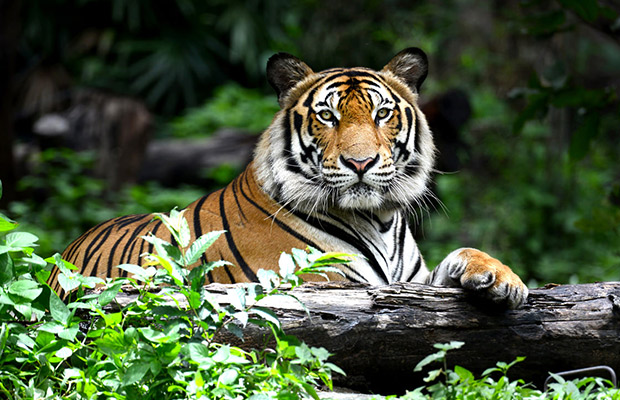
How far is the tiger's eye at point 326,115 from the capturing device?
323 centimetres

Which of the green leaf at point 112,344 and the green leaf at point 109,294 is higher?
the green leaf at point 109,294

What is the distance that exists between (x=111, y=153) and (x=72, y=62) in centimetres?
487

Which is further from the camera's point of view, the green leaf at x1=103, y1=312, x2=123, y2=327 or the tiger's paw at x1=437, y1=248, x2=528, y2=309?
the tiger's paw at x1=437, y1=248, x2=528, y2=309

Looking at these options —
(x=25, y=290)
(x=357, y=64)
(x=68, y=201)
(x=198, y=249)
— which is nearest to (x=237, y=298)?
(x=198, y=249)

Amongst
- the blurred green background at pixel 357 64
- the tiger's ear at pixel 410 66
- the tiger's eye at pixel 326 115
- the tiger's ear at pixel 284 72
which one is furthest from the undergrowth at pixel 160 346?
the blurred green background at pixel 357 64

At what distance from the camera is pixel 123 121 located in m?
9.84

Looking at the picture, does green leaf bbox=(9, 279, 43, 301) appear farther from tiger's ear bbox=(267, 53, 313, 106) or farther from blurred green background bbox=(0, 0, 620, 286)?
blurred green background bbox=(0, 0, 620, 286)

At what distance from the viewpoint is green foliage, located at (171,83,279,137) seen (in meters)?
11.7

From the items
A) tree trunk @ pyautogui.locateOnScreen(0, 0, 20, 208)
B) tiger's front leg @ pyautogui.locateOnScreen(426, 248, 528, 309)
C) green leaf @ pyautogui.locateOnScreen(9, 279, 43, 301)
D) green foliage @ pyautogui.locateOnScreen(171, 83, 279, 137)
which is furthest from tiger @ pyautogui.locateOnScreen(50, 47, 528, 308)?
green foliage @ pyautogui.locateOnScreen(171, 83, 279, 137)

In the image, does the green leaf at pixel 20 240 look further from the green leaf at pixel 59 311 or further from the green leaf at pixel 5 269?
the green leaf at pixel 59 311

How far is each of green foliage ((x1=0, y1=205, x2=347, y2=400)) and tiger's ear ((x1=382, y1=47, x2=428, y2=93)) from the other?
1.68m

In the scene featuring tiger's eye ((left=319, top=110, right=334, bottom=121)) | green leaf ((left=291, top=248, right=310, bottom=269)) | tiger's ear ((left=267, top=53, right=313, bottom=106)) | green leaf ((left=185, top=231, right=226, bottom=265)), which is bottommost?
green leaf ((left=185, top=231, right=226, bottom=265))

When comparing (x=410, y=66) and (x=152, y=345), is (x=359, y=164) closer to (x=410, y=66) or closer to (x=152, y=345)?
(x=410, y=66)

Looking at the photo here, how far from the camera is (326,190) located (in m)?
3.14
